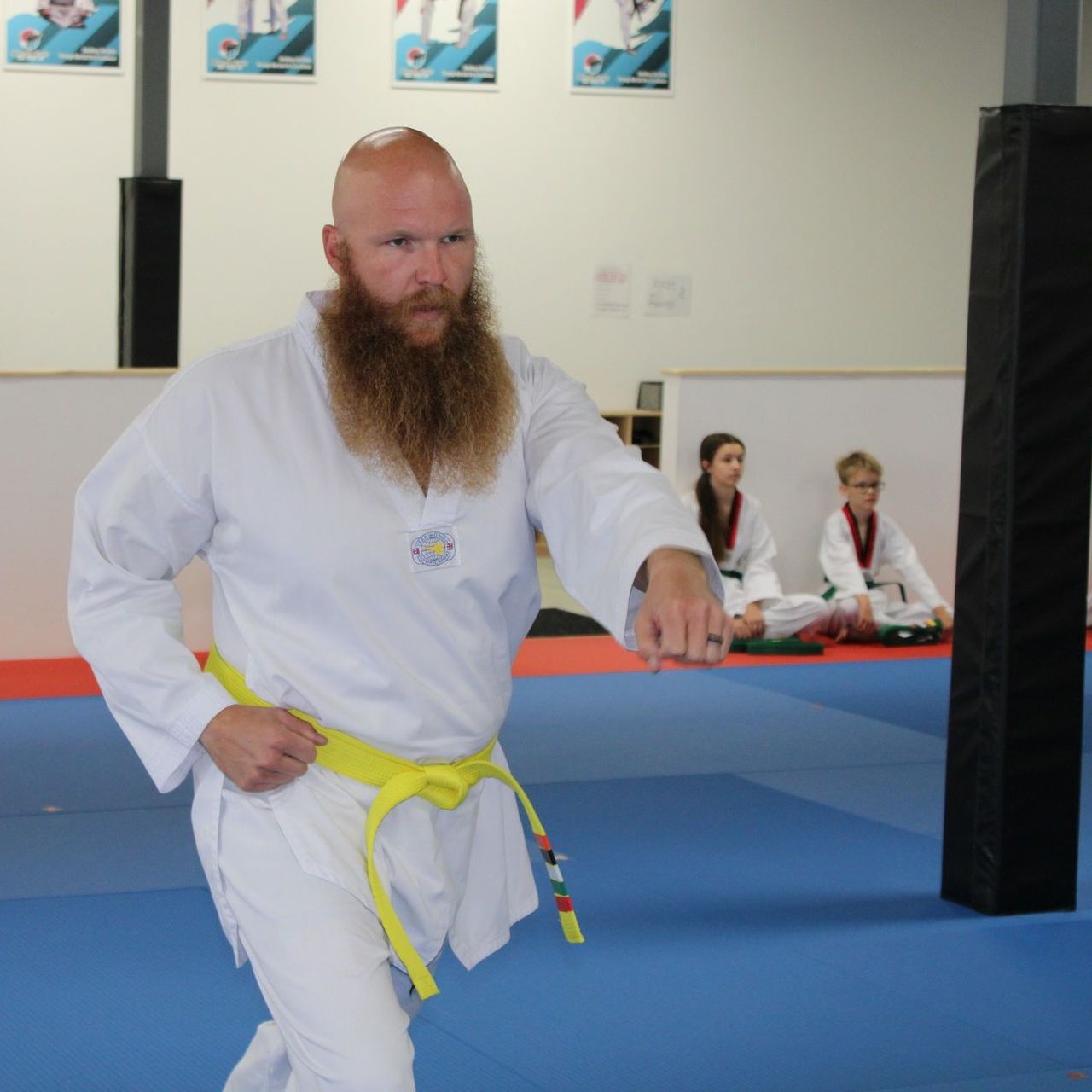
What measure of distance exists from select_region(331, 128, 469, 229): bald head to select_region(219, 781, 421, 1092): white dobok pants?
0.86 m

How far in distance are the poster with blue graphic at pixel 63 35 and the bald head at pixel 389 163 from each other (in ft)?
30.4

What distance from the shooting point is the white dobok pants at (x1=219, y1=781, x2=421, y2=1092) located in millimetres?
2029

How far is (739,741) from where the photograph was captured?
620 centimetres

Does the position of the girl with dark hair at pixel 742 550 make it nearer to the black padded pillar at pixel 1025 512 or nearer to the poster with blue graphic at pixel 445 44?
the black padded pillar at pixel 1025 512

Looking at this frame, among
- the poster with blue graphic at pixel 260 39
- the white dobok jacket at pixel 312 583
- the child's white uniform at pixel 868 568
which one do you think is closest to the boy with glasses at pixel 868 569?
the child's white uniform at pixel 868 568

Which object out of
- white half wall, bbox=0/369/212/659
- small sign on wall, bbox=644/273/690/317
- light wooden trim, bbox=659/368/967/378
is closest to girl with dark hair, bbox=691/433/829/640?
light wooden trim, bbox=659/368/967/378

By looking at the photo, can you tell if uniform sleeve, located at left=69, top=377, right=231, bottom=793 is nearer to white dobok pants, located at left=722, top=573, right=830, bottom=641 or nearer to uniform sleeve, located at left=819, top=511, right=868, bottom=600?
white dobok pants, located at left=722, top=573, right=830, bottom=641

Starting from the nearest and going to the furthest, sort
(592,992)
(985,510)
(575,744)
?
(592,992) → (985,510) → (575,744)

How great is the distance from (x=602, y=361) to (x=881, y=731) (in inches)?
236

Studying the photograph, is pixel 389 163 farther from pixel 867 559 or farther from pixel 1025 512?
pixel 867 559

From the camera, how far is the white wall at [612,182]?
10945 millimetres

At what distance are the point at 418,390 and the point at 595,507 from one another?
40cm

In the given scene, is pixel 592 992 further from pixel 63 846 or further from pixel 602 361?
pixel 602 361

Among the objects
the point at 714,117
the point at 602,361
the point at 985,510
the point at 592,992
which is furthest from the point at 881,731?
the point at 714,117
